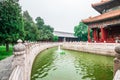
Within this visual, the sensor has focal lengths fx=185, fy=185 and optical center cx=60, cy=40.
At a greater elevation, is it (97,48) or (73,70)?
(97,48)

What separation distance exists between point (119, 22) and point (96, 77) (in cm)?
1637

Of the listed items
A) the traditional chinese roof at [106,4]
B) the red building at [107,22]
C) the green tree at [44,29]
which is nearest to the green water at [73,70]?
the red building at [107,22]

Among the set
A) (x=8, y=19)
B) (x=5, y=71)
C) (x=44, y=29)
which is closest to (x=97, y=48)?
(x=8, y=19)

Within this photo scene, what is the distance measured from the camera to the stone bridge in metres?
4.62

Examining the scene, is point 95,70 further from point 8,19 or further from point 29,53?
point 8,19

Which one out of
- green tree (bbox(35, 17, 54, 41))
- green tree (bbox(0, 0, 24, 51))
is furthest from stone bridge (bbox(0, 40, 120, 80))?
green tree (bbox(35, 17, 54, 41))

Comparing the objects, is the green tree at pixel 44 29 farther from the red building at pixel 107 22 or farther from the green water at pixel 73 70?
the green water at pixel 73 70

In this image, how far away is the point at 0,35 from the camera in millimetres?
18781

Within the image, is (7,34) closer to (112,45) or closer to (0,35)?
(0,35)

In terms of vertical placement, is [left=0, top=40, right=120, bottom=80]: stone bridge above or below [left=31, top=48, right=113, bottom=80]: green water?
above

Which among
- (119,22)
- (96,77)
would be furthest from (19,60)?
(119,22)

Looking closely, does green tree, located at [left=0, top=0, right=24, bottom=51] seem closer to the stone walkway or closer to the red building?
the stone walkway

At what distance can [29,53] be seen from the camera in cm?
1191

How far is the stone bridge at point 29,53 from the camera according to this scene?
462 centimetres
